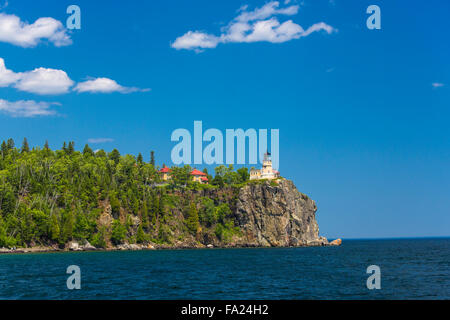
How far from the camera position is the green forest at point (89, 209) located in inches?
5615

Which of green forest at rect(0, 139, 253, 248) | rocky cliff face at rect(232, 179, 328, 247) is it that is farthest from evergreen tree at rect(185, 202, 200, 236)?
rocky cliff face at rect(232, 179, 328, 247)

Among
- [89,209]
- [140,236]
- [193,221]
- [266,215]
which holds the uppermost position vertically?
[89,209]

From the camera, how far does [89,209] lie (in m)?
162

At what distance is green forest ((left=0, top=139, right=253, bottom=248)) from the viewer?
5615 inches

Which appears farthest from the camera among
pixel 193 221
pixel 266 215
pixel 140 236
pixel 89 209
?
pixel 266 215

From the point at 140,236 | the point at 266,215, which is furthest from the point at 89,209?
the point at 266,215

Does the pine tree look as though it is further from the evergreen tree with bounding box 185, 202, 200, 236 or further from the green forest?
the evergreen tree with bounding box 185, 202, 200, 236

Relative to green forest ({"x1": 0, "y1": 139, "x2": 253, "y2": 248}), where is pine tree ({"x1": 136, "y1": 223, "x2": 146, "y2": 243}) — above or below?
below

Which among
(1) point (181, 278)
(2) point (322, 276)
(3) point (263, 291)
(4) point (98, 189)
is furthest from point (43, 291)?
(4) point (98, 189)

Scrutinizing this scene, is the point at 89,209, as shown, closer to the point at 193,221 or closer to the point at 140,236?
the point at 140,236

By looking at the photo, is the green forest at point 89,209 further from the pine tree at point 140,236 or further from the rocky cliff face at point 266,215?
the rocky cliff face at point 266,215

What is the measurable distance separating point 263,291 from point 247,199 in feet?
496

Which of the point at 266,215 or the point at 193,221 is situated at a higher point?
the point at 266,215
